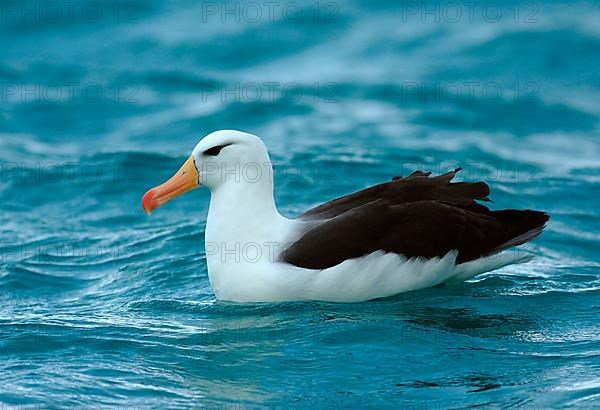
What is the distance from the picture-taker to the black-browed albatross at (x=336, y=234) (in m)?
8.91

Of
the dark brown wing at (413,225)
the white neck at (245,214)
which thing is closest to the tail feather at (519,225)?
the dark brown wing at (413,225)

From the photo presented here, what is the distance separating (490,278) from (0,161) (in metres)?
7.23

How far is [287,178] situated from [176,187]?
4835 mm

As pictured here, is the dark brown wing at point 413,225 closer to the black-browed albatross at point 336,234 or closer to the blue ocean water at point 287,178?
the black-browed albatross at point 336,234

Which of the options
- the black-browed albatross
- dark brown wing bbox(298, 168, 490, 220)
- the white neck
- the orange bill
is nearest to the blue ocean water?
the black-browed albatross

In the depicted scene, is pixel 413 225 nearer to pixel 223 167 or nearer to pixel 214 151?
pixel 223 167

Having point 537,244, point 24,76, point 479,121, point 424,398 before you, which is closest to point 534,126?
point 479,121

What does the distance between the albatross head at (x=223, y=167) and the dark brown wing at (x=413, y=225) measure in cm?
62

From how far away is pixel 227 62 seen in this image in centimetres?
1870

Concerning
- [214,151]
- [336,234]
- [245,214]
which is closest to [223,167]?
[214,151]

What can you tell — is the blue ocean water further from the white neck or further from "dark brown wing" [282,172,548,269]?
the white neck

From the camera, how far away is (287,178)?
14.1 metres

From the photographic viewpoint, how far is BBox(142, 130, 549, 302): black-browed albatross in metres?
→ 8.91

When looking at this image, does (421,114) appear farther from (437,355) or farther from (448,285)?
(437,355)
